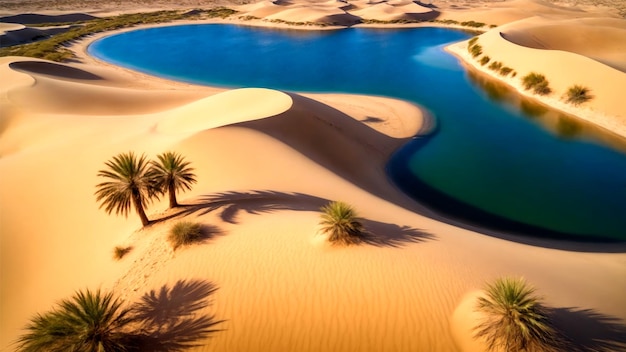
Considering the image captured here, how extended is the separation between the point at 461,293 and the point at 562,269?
13.4 ft

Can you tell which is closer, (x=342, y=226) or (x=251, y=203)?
(x=342, y=226)

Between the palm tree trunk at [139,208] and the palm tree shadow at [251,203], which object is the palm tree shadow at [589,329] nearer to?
the palm tree shadow at [251,203]

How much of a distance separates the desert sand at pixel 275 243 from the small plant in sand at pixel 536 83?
6.54m

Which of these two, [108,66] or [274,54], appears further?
[274,54]

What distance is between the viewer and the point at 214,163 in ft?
52.7

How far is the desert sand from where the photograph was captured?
768 cm

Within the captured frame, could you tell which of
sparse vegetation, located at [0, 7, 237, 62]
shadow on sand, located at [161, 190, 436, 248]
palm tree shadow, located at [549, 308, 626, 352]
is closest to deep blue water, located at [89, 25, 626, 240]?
sparse vegetation, located at [0, 7, 237, 62]

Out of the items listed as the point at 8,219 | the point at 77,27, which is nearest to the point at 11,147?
the point at 8,219

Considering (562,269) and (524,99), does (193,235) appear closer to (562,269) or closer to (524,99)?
(562,269)

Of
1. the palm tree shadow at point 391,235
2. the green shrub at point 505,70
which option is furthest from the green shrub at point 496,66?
the palm tree shadow at point 391,235

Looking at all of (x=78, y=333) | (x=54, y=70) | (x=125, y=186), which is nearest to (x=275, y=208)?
(x=125, y=186)

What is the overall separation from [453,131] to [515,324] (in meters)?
20.0

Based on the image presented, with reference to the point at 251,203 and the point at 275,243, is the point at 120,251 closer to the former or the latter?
the point at 251,203

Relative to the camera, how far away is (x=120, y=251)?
10.7 meters
